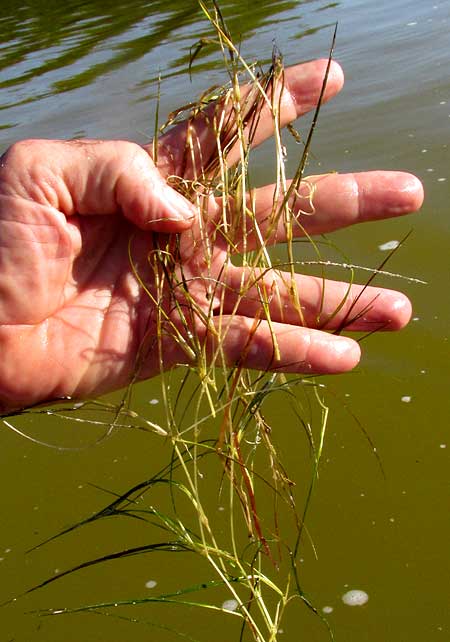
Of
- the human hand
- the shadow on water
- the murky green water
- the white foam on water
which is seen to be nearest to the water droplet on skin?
the murky green water

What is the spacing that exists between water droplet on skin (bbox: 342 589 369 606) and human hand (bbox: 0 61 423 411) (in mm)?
624

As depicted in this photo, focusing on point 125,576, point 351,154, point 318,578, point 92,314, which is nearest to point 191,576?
point 125,576

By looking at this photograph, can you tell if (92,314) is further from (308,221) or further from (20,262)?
(308,221)

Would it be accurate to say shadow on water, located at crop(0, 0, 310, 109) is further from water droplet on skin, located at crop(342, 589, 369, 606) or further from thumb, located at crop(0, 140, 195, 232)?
water droplet on skin, located at crop(342, 589, 369, 606)

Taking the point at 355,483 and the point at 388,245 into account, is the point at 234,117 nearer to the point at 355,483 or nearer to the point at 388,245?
the point at 355,483

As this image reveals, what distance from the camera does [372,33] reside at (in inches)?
250

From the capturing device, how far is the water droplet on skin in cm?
209

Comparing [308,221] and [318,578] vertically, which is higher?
[308,221]

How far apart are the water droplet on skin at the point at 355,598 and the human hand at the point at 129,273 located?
2.05 ft

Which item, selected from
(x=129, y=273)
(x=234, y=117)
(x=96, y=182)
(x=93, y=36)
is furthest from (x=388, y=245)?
(x=93, y=36)

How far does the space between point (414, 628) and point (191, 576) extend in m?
0.62

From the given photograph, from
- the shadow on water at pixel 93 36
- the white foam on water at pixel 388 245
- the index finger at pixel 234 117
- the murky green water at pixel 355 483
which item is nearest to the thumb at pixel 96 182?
the index finger at pixel 234 117

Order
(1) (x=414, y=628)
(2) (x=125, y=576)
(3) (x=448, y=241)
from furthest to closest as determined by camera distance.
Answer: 1. (3) (x=448, y=241)
2. (2) (x=125, y=576)
3. (1) (x=414, y=628)

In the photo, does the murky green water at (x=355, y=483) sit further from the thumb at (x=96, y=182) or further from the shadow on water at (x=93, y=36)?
the shadow on water at (x=93, y=36)
